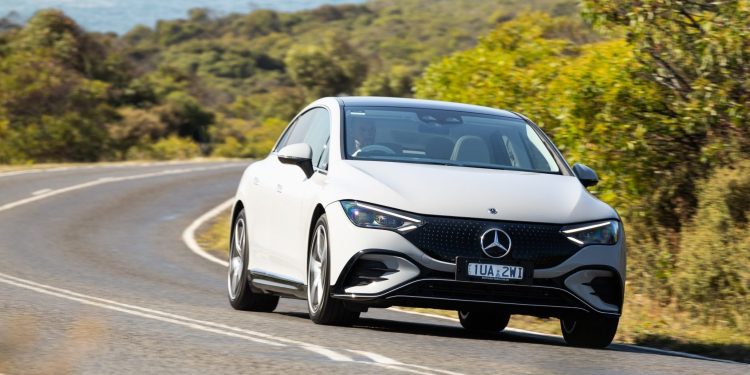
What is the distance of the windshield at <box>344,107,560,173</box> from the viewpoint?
1001cm

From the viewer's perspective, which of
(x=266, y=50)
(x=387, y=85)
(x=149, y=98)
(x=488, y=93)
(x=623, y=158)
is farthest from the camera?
(x=266, y=50)

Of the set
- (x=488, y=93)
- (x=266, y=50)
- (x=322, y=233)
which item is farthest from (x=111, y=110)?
(x=266, y=50)

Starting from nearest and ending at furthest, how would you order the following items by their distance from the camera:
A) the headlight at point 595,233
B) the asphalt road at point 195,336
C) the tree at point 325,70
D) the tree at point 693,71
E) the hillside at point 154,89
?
1. the asphalt road at point 195,336
2. the headlight at point 595,233
3. the tree at point 693,71
4. the hillside at point 154,89
5. the tree at point 325,70

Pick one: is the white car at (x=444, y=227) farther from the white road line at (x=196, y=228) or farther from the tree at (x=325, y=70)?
the tree at (x=325, y=70)

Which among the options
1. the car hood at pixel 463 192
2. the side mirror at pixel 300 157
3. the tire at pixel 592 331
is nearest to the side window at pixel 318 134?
the side mirror at pixel 300 157

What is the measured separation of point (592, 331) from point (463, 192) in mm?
1350

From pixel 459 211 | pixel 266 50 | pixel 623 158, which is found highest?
pixel 459 211

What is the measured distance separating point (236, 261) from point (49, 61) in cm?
5107

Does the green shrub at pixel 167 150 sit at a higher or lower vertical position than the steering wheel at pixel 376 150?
lower

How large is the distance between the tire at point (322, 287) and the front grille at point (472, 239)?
0.70 meters

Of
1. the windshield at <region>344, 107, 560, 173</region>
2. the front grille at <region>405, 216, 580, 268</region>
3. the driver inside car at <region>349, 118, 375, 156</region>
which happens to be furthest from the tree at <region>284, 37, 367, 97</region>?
the front grille at <region>405, 216, 580, 268</region>

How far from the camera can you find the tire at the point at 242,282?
1131 centimetres

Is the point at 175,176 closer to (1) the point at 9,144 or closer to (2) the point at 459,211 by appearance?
(1) the point at 9,144

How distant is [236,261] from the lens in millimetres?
11828
